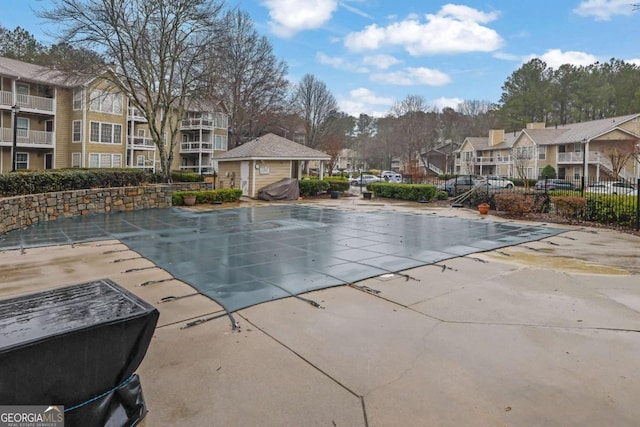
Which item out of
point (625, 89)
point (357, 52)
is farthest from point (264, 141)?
point (625, 89)

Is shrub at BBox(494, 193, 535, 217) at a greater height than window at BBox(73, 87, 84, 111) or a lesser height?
lesser

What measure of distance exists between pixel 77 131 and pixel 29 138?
9.66 ft

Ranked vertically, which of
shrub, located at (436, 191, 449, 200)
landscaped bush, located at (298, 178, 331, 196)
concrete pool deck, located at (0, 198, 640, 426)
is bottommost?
concrete pool deck, located at (0, 198, 640, 426)

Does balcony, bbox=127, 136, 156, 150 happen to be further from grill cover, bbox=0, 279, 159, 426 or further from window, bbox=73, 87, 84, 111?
grill cover, bbox=0, 279, 159, 426

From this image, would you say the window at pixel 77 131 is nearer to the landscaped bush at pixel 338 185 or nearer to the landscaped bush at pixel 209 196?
the landscaped bush at pixel 209 196

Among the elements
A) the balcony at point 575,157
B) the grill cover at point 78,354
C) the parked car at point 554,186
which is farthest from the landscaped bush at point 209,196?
the balcony at point 575,157

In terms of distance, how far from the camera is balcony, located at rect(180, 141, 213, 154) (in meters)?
34.1

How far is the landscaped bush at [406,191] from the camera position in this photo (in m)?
19.9

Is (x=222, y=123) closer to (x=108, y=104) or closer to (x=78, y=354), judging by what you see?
(x=108, y=104)

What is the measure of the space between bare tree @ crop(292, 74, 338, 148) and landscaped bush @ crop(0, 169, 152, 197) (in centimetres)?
2485

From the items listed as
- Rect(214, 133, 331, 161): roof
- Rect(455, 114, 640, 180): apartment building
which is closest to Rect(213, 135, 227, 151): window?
Rect(214, 133, 331, 161): roof

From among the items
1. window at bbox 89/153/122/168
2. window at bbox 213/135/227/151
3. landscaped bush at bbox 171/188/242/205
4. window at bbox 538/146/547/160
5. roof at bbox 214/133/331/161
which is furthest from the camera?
window at bbox 538/146/547/160

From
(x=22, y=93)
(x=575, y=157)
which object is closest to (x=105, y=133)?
(x=22, y=93)

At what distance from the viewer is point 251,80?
30.5 meters
